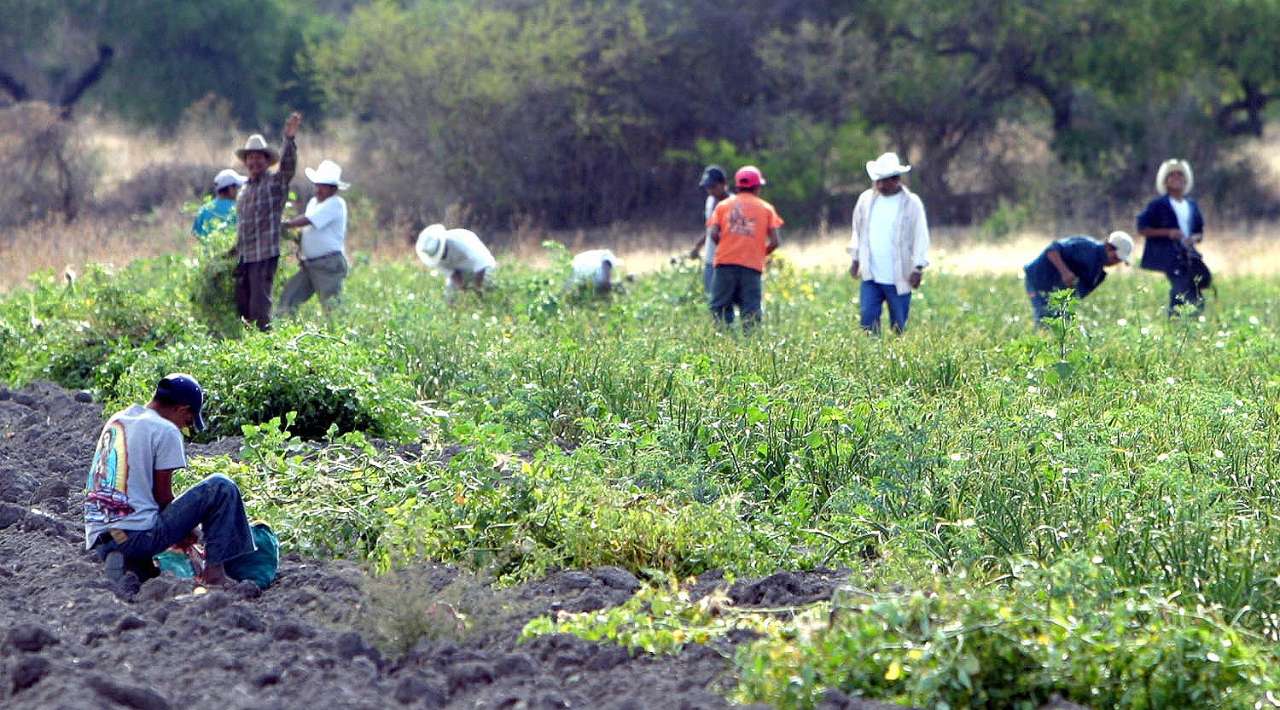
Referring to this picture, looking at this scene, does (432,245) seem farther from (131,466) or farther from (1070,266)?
(131,466)

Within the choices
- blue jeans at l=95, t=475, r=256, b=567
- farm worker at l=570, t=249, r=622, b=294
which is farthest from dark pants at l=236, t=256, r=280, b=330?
blue jeans at l=95, t=475, r=256, b=567

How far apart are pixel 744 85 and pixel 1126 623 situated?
30.4 meters

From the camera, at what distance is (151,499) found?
641 centimetres

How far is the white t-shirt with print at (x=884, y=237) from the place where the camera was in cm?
1202

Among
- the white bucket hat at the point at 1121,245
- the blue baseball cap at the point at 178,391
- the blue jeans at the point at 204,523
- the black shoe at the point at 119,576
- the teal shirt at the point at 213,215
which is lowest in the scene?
the black shoe at the point at 119,576

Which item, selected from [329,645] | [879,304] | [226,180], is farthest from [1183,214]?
[329,645]

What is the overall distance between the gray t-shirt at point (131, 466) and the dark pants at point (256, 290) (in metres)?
5.90

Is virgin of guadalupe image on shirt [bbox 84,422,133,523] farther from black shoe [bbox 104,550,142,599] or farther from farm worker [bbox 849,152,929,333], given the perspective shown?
farm worker [bbox 849,152,929,333]

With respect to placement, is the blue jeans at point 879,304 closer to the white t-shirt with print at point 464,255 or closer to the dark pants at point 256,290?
the white t-shirt with print at point 464,255

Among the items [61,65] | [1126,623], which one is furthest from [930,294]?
[61,65]

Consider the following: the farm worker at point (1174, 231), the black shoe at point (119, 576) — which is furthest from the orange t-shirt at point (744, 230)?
the black shoe at point (119, 576)

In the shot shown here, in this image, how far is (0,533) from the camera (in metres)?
7.25

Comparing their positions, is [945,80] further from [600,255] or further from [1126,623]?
[1126,623]

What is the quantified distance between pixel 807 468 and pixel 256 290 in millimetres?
5810
